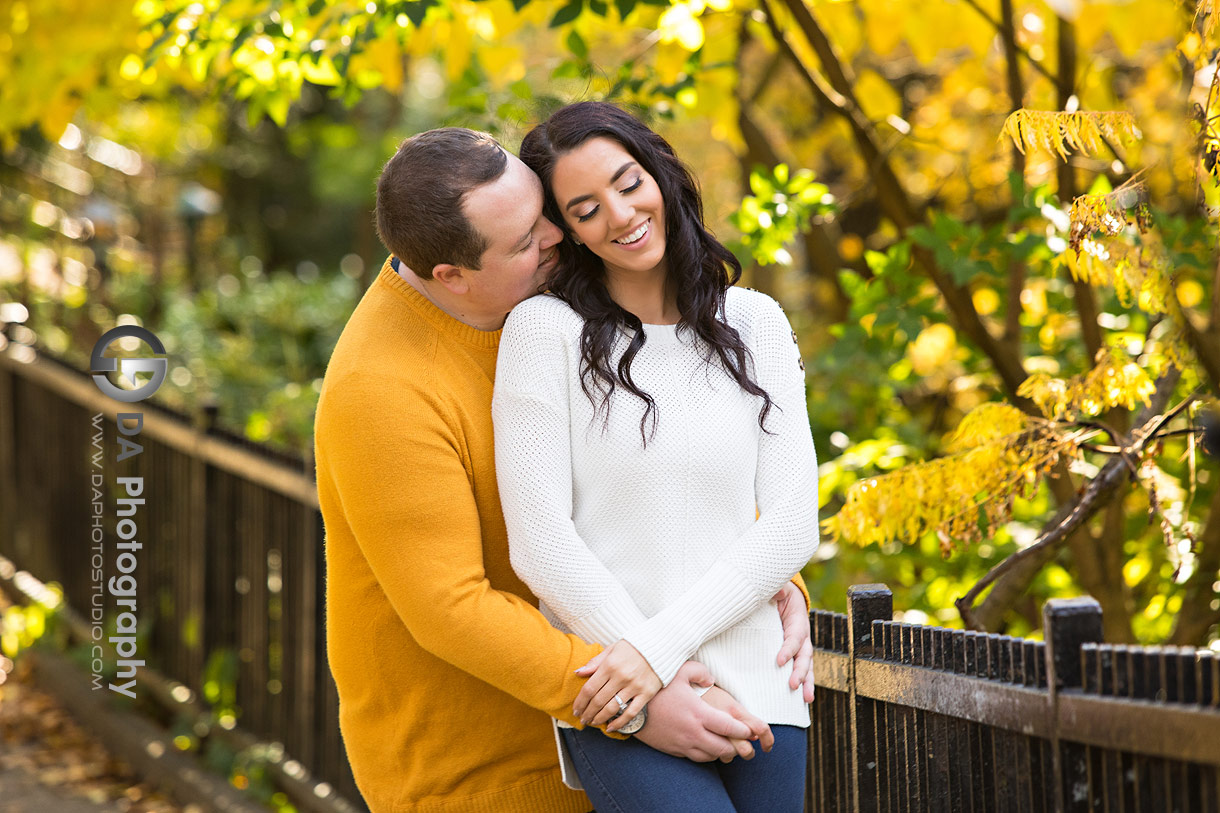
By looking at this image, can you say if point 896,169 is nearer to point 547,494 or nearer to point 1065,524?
point 1065,524

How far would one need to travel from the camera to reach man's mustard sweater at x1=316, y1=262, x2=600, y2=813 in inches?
79.8

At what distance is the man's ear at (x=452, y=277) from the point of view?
2.15m

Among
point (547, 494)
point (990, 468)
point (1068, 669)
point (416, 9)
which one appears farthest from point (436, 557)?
point (416, 9)

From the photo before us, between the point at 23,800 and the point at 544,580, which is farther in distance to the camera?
the point at 23,800

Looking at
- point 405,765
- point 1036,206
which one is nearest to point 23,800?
point 405,765

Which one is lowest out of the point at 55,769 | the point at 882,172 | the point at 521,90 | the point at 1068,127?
the point at 55,769

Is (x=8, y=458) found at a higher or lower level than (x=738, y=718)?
higher

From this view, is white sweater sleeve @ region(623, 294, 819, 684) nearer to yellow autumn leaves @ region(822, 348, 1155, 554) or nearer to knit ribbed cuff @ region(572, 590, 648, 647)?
knit ribbed cuff @ region(572, 590, 648, 647)

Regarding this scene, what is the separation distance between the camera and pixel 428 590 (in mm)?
2023

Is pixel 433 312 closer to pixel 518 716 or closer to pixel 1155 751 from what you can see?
pixel 518 716

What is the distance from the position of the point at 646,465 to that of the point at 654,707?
1.33 feet

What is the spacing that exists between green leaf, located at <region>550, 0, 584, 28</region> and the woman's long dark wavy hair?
4.66ft

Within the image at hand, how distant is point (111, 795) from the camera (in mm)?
4781

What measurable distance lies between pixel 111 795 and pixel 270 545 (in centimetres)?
133
